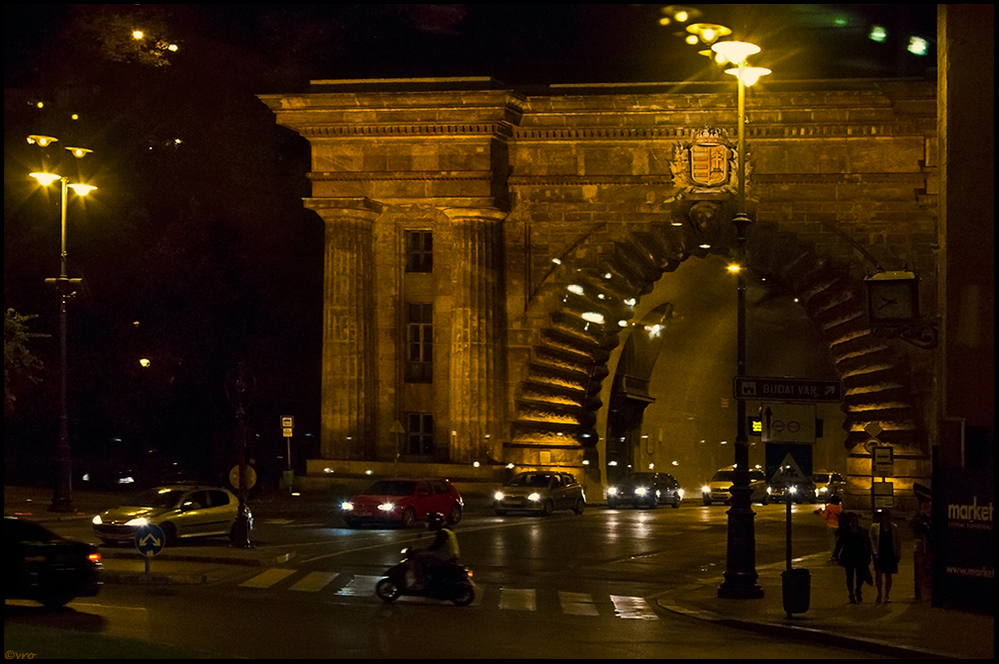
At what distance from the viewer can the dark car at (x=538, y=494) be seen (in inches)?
1897

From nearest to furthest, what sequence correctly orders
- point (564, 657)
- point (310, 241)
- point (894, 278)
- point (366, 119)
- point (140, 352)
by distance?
point (564, 657) < point (894, 278) < point (366, 119) < point (140, 352) < point (310, 241)

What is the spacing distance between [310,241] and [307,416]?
731 cm

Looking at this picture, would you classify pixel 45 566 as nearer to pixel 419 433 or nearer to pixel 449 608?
pixel 449 608

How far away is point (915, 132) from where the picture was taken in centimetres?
5100

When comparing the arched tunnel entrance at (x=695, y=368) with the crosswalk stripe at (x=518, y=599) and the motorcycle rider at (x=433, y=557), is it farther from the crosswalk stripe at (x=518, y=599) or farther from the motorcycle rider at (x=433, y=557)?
the motorcycle rider at (x=433, y=557)

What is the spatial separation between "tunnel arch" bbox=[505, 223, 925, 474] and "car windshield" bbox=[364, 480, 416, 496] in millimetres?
10859

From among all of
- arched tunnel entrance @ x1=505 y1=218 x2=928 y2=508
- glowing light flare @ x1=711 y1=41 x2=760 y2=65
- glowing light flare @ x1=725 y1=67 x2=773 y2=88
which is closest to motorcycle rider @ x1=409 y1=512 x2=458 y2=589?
glowing light flare @ x1=711 y1=41 x2=760 y2=65

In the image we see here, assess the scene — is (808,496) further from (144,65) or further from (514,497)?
(144,65)

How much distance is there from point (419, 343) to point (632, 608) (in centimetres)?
3107

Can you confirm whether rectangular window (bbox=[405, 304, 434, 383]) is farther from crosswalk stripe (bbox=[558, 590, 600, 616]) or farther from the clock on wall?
the clock on wall

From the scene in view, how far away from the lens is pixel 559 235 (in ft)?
177

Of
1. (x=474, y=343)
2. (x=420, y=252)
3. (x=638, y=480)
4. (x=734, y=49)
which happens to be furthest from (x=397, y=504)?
(x=734, y=49)

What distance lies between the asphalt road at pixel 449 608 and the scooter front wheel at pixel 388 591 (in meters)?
0.18

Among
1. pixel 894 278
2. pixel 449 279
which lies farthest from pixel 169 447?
pixel 894 278
